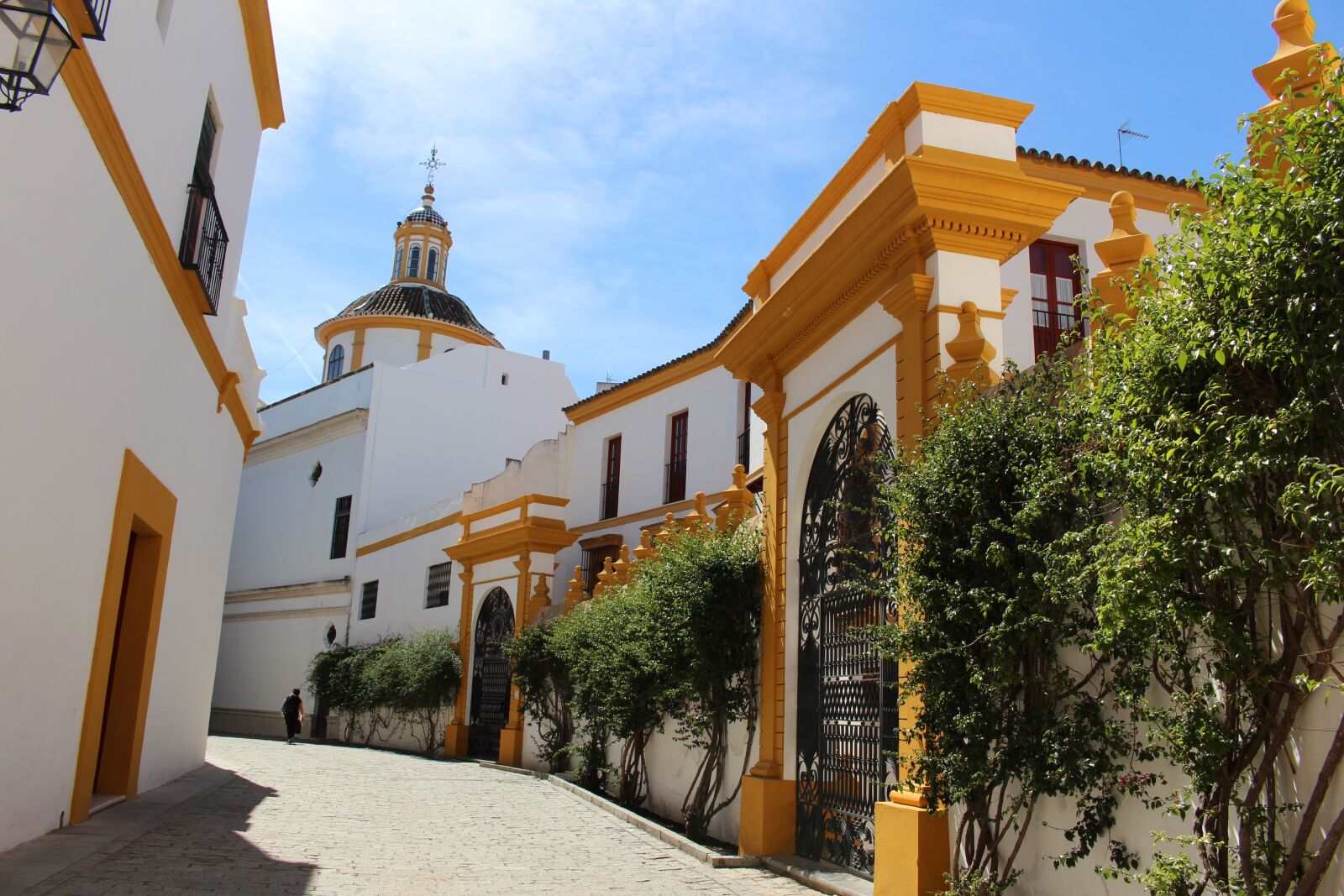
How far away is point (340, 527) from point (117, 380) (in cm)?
2028

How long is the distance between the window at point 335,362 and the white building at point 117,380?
2108cm

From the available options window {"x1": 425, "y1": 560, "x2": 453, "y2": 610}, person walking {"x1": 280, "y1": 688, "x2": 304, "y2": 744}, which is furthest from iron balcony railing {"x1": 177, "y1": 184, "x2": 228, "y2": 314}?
person walking {"x1": 280, "y1": 688, "x2": 304, "y2": 744}

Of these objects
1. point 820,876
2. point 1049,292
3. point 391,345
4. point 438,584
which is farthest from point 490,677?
point 391,345

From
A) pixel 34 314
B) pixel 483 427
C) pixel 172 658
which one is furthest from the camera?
pixel 483 427

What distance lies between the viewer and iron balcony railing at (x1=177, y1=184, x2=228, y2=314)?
358 inches

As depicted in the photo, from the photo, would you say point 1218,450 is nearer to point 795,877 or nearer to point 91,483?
point 795,877

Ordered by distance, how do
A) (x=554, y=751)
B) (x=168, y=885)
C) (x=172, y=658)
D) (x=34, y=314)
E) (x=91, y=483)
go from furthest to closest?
(x=554, y=751)
(x=172, y=658)
(x=91, y=483)
(x=168, y=885)
(x=34, y=314)

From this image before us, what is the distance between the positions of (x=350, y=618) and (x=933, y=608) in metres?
22.0

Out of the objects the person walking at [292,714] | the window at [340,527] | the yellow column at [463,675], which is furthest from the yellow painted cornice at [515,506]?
the window at [340,527]

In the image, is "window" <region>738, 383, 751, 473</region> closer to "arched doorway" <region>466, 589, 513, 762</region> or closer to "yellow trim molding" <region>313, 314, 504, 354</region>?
"arched doorway" <region>466, 589, 513, 762</region>

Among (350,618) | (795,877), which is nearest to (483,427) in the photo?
(350,618)

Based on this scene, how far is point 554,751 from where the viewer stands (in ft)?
50.1

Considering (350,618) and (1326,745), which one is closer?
(1326,745)

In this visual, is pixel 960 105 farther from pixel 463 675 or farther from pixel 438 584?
pixel 438 584
